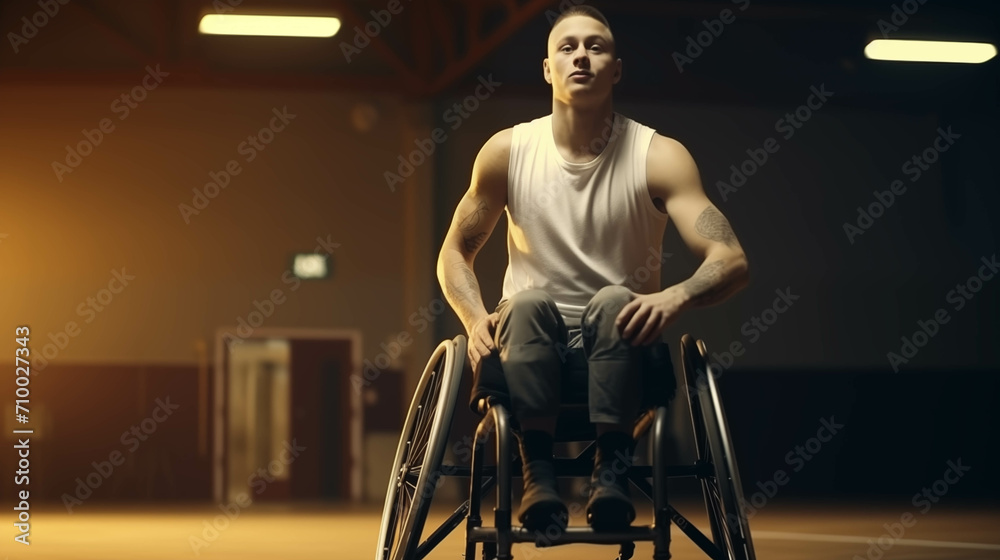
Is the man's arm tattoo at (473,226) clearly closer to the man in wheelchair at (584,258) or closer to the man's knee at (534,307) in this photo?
the man in wheelchair at (584,258)

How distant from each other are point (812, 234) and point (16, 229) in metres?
8.47

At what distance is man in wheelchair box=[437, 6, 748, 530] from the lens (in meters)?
2.56

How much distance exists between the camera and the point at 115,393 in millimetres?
12750

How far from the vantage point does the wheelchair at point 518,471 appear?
2.51 meters

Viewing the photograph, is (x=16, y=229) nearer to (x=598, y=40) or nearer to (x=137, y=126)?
(x=137, y=126)

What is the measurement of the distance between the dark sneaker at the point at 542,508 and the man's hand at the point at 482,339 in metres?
0.31

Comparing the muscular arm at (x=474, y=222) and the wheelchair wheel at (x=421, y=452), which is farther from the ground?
the muscular arm at (x=474, y=222)

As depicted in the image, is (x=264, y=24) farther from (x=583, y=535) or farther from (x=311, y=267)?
(x=583, y=535)

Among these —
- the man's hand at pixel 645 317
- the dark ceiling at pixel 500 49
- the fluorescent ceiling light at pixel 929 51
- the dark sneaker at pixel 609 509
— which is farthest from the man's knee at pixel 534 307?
the fluorescent ceiling light at pixel 929 51

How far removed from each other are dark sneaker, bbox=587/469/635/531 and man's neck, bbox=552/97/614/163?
0.82m

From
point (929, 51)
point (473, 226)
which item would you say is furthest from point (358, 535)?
point (929, 51)

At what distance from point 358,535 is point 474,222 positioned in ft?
17.7

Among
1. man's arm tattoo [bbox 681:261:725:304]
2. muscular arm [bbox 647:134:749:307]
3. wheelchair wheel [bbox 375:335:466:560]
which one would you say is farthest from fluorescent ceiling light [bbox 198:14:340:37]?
man's arm tattoo [bbox 681:261:725:304]

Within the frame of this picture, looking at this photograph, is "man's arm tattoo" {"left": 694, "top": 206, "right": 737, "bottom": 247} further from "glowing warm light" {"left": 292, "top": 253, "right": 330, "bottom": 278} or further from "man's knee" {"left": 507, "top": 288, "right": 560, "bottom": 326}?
"glowing warm light" {"left": 292, "top": 253, "right": 330, "bottom": 278}
